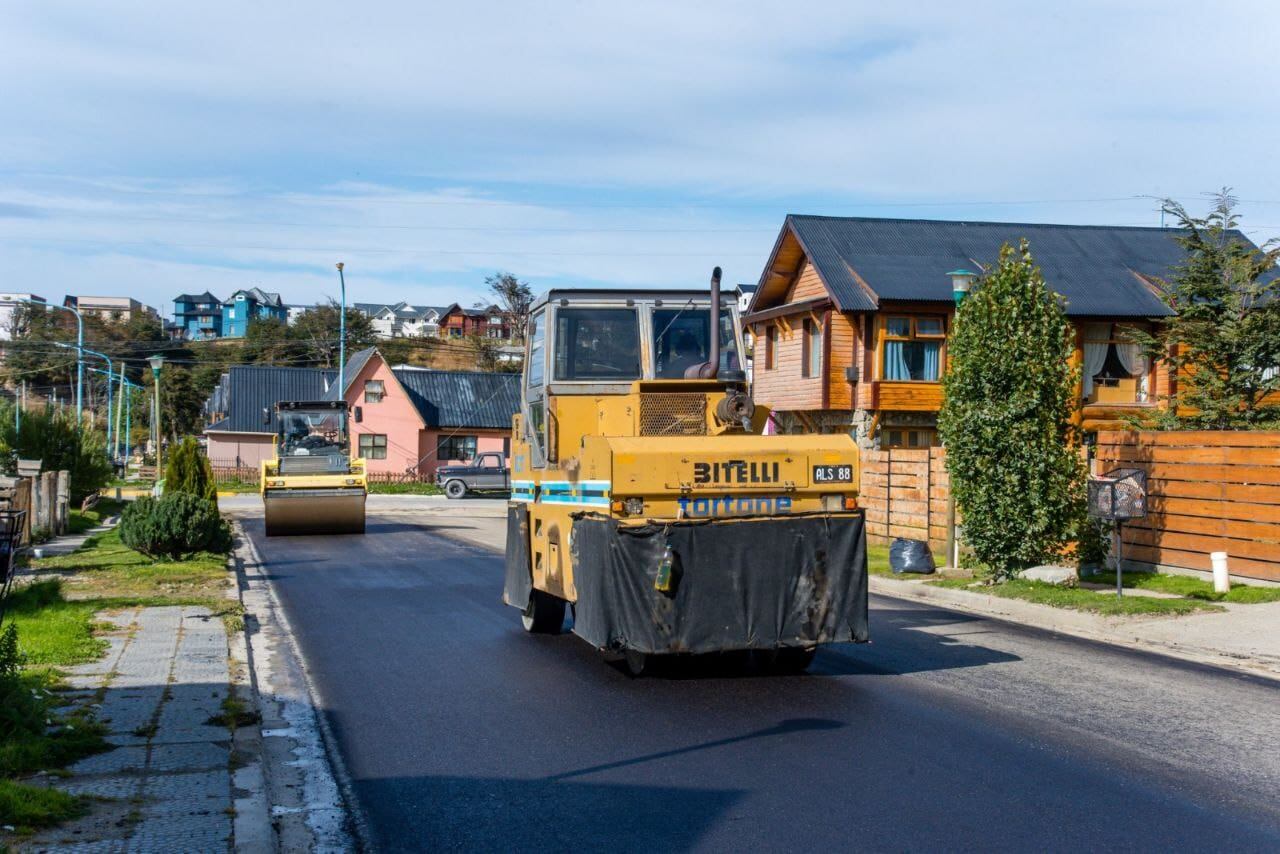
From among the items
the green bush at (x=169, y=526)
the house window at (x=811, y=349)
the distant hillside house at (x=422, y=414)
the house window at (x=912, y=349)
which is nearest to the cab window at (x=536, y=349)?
the green bush at (x=169, y=526)

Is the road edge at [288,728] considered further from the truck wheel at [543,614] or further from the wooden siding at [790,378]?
the wooden siding at [790,378]

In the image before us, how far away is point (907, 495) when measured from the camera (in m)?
23.0

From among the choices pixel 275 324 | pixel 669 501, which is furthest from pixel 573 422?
pixel 275 324

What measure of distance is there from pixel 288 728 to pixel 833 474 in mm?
4400

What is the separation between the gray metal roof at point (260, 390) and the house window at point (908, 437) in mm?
37950

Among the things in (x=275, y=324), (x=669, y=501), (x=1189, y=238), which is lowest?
(x=669, y=501)

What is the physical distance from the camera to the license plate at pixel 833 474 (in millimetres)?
9781

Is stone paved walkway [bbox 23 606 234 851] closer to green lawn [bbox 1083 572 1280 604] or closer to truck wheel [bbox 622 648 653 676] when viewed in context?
truck wheel [bbox 622 648 653 676]

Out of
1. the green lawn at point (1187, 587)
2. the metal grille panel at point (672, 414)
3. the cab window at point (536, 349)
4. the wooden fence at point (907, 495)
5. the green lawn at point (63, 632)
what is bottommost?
the green lawn at point (63, 632)

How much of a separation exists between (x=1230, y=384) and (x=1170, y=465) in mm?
2568

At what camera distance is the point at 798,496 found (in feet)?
32.1

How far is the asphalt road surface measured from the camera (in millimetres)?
6195

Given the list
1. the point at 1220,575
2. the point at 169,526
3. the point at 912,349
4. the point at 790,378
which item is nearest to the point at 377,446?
the point at 790,378

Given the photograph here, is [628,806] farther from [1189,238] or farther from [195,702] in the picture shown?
[1189,238]
